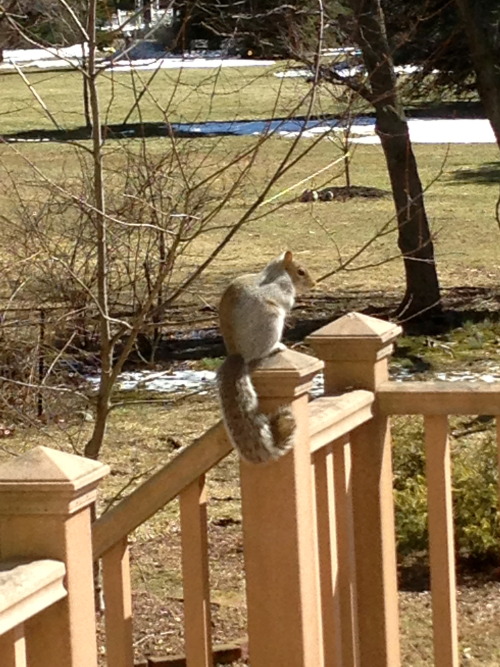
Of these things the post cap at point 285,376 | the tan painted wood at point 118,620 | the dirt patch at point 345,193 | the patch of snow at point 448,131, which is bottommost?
the tan painted wood at point 118,620

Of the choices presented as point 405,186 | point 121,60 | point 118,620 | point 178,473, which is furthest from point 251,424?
point 405,186

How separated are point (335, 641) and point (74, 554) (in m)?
0.94

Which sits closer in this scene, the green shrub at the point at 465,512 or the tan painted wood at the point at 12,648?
the tan painted wood at the point at 12,648

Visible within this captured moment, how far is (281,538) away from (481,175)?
1686 centimetres

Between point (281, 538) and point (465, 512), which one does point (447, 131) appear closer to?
point (465, 512)

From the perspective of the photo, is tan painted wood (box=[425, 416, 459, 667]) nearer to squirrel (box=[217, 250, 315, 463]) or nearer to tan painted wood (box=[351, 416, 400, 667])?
tan painted wood (box=[351, 416, 400, 667])

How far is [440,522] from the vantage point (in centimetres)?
265

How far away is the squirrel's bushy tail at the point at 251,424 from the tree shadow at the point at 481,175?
1567 cm

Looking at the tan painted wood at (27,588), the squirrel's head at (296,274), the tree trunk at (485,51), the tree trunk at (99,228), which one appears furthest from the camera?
the tree trunk at (485,51)

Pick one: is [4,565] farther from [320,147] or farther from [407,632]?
[320,147]

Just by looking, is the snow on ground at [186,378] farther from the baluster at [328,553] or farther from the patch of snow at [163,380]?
the baluster at [328,553]

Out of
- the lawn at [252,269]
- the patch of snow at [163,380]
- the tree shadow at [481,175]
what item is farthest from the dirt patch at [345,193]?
the patch of snow at [163,380]

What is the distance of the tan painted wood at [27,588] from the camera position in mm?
1595

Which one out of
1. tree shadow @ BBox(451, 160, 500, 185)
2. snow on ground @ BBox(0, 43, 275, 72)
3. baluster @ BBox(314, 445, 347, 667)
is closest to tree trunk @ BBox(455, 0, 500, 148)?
snow on ground @ BBox(0, 43, 275, 72)
